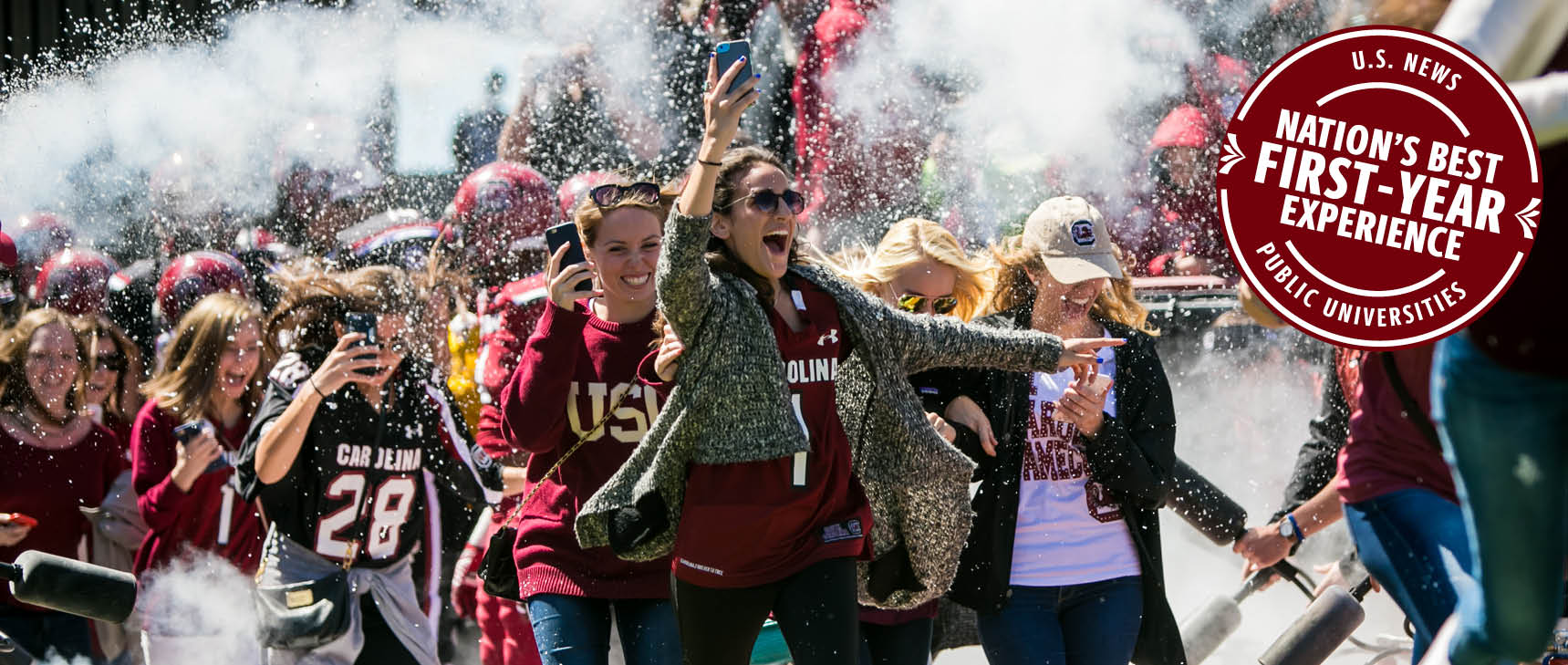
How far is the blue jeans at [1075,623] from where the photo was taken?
4020 millimetres

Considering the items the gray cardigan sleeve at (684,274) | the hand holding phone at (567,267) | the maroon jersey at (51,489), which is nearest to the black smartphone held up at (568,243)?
the hand holding phone at (567,267)

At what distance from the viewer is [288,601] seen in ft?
14.9

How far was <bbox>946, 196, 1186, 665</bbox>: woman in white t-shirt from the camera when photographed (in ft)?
13.2

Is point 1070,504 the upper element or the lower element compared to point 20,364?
lower

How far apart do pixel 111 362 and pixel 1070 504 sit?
11.2ft

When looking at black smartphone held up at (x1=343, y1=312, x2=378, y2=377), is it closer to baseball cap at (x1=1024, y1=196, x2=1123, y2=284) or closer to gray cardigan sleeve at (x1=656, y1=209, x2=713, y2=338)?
gray cardigan sleeve at (x1=656, y1=209, x2=713, y2=338)

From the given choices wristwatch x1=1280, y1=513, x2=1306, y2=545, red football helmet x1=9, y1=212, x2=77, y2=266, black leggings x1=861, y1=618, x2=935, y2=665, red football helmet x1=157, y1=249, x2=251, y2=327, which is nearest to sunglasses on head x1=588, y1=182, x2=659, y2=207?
black leggings x1=861, y1=618, x2=935, y2=665

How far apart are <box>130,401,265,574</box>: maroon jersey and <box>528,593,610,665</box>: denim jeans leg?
1.49m

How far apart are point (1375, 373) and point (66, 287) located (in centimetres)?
566

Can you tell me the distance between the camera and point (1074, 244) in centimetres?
415

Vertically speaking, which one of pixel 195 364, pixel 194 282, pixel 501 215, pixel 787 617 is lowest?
pixel 787 617

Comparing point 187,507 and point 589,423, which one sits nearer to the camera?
point 589,423

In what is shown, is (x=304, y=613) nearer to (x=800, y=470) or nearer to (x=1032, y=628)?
(x=800, y=470)

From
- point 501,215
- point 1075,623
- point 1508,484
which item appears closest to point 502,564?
point 1075,623
